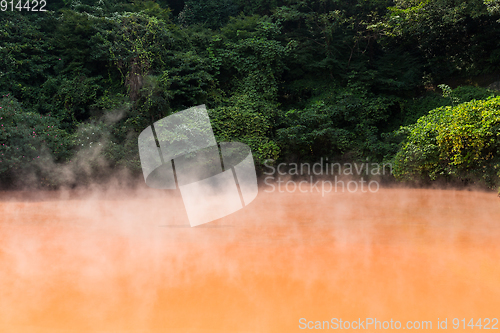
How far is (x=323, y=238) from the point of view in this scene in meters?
4.57

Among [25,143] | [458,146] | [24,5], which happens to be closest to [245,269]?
[458,146]

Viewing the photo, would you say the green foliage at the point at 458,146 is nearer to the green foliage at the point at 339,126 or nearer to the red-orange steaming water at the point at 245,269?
the red-orange steaming water at the point at 245,269

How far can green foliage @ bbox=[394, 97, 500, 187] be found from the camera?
6.00 metres

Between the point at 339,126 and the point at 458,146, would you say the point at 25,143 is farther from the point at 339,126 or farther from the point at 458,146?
the point at 458,146

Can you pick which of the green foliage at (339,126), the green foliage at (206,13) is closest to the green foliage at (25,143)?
the green foliage at (339,126)

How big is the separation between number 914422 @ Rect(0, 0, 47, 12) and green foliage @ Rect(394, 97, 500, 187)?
37.4 feet

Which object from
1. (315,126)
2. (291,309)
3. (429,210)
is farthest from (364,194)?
(291,309)

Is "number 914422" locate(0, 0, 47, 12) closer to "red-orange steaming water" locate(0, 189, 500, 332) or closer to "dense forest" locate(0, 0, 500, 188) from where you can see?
"dense forest" locate(0, 0, 500, 188)

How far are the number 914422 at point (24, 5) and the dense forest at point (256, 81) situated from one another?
0.28 feet

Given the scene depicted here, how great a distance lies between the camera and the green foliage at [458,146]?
600 cm

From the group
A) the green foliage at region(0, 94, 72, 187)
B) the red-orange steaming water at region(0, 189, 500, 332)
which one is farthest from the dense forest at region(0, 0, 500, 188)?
the red-orange steaming water at region(0, 189, 500, 332)

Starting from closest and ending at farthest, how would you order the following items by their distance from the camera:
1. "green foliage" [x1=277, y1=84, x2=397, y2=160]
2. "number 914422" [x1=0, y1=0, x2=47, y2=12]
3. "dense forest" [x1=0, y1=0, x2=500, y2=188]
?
"dense forest" [x1=0, y1=0, x2=500, y2=188] < "green foliage" [x1=277, y1=84, x2=397, y2=160] < "number 914422" [x1=0, y1=0, x2=47, y2=12]

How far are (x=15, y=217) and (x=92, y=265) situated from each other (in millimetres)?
2972

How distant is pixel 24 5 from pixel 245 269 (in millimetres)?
11338
